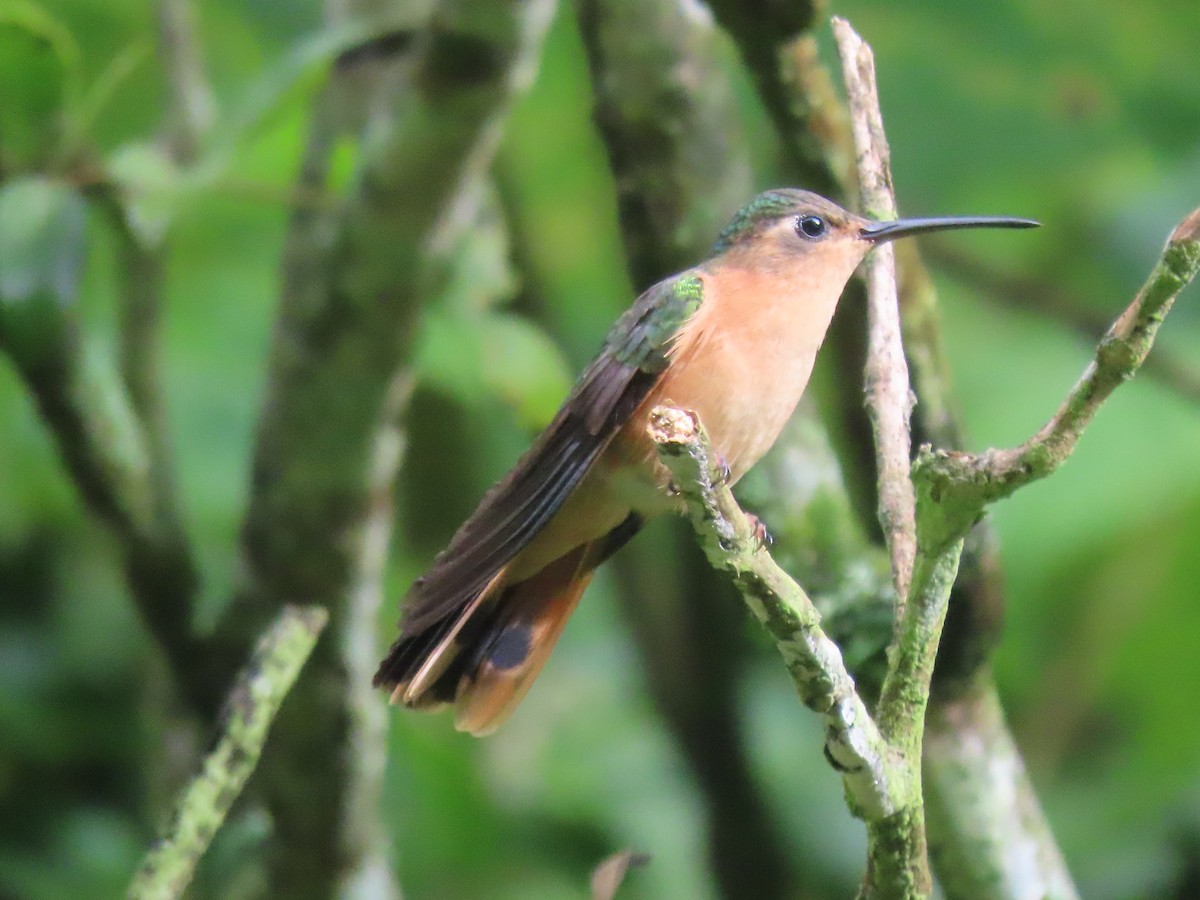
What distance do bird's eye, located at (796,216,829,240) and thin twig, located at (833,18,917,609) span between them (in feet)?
1.04

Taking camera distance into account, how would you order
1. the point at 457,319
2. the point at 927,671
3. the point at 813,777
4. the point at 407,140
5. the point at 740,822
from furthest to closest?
the point at 813,777 → the point at 740,822 → the point at 457,319 → the point at 407,140 → the point at 927,671

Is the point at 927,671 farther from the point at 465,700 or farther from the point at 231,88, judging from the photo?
the point at 231,88

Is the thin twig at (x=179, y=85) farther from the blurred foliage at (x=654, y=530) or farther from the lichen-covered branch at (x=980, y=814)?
the lichen-covered branch at (x=980, y=814)

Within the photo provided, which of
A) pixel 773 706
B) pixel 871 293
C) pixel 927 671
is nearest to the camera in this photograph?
Answer: pixel 927 671

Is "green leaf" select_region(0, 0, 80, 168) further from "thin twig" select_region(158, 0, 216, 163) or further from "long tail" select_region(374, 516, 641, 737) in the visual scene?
"long tail" select_region(374, 516, 641, 737)

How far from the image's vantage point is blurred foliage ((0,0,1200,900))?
5.05 m

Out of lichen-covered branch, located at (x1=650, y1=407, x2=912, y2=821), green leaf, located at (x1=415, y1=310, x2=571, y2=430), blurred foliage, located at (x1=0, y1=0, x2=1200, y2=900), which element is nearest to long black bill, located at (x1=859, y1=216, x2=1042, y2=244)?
lichen-covered branch, located at (x1=650, y1=407, x2=912, y2=821)

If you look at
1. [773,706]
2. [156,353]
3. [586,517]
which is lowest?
[773,706]

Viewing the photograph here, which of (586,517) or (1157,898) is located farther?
(1157,898)

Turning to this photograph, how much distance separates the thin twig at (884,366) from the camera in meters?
2.19

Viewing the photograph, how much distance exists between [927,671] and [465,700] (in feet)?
3.21

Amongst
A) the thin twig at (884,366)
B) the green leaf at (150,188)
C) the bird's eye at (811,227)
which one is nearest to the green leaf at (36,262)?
the green leaf at (150,188)

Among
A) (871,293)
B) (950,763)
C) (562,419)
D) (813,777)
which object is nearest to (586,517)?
(562,419)

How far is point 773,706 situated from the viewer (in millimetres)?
5844
